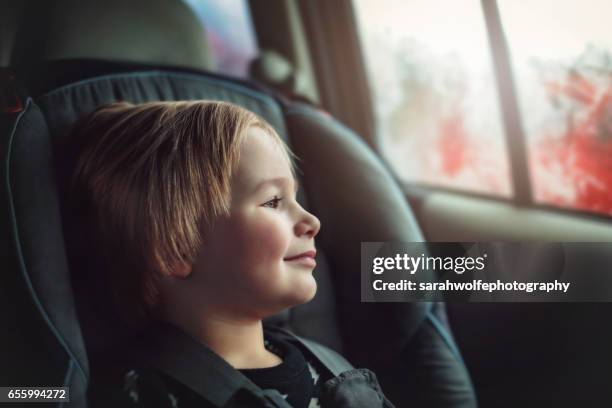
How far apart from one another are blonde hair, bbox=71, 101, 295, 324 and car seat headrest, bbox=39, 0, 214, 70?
10.3 inches

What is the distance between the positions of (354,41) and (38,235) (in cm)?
79

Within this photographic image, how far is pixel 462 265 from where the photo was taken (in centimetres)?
72

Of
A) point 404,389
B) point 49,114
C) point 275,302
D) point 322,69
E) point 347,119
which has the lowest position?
point 404,389

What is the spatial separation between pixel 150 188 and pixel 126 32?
1.29 feet

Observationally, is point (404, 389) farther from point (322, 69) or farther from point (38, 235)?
point (322, 69)

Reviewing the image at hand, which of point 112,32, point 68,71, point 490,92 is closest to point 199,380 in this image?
point 68,71

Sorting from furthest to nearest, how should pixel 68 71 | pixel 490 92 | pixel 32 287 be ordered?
pixel 490 92 → pixel 68 71 → pixel 32 287

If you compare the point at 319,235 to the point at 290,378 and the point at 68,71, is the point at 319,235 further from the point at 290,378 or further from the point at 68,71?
the point at 68,71

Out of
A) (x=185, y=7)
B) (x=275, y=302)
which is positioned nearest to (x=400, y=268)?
(x=275, y=302)

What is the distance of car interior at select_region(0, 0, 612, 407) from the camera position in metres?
0.58

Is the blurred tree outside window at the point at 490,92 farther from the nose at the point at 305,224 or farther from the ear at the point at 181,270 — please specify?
the ear at the point at 181,270

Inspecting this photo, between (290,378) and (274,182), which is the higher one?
(274,182)

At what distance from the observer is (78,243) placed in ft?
2.06

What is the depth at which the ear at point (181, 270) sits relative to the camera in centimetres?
61
